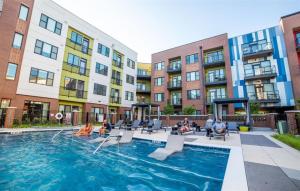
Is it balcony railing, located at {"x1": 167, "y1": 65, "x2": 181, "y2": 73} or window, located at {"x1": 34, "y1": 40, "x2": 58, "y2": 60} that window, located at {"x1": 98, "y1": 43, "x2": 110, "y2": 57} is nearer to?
window, located at {"x1": 34, "y1": 40, "x2": 58, "y2": 60}

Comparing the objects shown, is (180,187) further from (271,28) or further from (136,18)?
(271,28)

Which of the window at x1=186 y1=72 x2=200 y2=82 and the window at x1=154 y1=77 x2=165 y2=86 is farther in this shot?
the window at x1=154 y1=77 x2=165 y2=86

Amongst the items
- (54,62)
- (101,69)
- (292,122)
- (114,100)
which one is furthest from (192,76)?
(54,62)

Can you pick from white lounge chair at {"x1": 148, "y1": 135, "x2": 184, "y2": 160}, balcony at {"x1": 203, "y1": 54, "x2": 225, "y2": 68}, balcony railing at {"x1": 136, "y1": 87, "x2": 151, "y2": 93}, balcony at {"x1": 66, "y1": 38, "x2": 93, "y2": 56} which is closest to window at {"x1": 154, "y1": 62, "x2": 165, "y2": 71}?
balcony railing at {"x1": 136, "y1": 87, "x2": 151, "y2": 93}

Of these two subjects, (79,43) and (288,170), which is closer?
(288,170)

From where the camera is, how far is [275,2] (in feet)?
48.4

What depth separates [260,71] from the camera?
72.2 ft

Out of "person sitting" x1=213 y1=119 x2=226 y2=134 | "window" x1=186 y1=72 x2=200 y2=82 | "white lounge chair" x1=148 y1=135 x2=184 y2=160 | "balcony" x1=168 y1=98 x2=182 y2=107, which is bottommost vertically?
"white lounge chair" x1=148 y1=135 x2=184 y2=160

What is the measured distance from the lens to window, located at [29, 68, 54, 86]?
17.6 m

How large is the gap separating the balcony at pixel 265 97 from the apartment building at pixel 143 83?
65.8ft

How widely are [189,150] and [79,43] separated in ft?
74.2

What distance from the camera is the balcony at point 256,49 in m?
21.5

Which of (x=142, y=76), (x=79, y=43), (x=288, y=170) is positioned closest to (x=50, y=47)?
(x=79, y=43)

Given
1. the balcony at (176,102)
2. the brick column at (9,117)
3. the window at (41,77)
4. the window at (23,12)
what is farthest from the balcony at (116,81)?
the brick column at (9,117)
